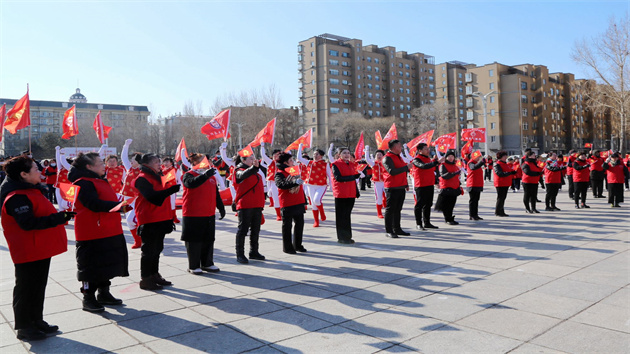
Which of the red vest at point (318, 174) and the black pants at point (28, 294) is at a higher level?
the red vest at point (318, 174)

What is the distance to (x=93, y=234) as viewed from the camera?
5090mm

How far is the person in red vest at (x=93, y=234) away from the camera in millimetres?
5039

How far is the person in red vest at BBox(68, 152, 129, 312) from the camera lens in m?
5.04

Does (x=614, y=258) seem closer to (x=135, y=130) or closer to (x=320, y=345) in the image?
(x=320, y=345)

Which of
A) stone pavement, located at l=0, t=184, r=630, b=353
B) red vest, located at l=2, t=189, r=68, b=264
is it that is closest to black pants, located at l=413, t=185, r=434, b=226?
stone pavement, located at l=0, t=184, r=630, b=353

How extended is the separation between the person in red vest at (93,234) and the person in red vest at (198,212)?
1.38m

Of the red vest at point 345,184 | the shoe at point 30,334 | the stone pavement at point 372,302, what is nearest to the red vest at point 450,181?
the stone pavement at point 372,302

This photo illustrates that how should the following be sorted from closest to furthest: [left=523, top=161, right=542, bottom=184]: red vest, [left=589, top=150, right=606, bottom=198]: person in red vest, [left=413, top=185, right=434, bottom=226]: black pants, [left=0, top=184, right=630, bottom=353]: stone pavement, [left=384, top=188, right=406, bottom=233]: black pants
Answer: [left=0, top=184, right=630, bottom=353]: stone pavement → [left=384, top=188, right=406, bottom=233]: black pants → [left=413, top=185, right=434, bottom=226]: black pants → [left=523, top=161, right=542, bottom=184]: red vest → [left=589, top=150, right=606, bottom=198]: person in red vest

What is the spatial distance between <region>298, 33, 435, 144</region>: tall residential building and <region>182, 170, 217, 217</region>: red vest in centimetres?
8071

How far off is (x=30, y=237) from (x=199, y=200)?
8.09ft

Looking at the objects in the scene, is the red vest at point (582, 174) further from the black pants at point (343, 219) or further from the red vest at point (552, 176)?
the black pants at point (343, 219)

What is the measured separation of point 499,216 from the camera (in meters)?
12.4

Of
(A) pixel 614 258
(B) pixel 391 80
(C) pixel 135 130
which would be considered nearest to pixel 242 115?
(C) pixel 135 130

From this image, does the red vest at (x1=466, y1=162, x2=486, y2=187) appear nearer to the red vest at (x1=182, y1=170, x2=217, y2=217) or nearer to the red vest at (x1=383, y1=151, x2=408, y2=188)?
the red vest at (x1=383, y1=151, x2=408, y2=188)
